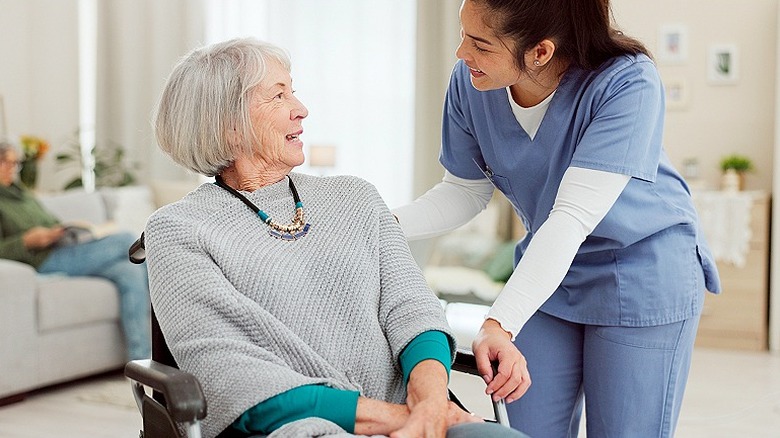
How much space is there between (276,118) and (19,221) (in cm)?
302

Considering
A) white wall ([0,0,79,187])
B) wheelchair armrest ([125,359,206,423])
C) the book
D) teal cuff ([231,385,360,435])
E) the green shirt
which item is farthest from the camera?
white wall ([0,0,79,187])

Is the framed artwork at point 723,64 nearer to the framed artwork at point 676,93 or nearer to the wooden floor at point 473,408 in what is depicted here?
the framed artwork at point 676,93

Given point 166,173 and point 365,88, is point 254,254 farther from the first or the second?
point 166,173

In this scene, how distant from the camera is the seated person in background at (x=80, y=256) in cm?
422

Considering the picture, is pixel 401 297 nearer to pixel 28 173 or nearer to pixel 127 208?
pixel 127 208

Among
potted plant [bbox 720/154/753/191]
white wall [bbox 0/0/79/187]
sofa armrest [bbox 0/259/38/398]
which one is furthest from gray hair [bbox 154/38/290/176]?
white wall [bbox 0/0/79/187]

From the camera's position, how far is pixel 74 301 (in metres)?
4.10

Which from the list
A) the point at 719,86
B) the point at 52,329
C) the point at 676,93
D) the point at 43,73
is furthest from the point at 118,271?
the point at 719,86

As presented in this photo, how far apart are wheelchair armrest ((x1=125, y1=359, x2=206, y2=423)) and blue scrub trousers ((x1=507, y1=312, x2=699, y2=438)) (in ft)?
2.36

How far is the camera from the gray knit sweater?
4.81ft

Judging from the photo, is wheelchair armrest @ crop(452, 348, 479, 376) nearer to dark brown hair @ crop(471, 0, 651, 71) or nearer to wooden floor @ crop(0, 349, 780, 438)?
dark brown hair @ crop(471, 0, 651, 71)

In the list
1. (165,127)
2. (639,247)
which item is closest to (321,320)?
(165,127)

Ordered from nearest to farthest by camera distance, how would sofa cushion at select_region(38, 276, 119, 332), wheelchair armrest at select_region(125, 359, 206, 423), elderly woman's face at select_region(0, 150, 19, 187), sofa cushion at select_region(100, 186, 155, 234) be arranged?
wheelchair armrest at select_region(125, 359, 206, 423) < sofa cushion at select_region(38, 276, 119, 332) < elderly woman's face at select_region(0, 150, 19, 187) < sofa cushion at select_region(100, 186, 155, 234)

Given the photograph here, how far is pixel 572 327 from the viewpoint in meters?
1.77
